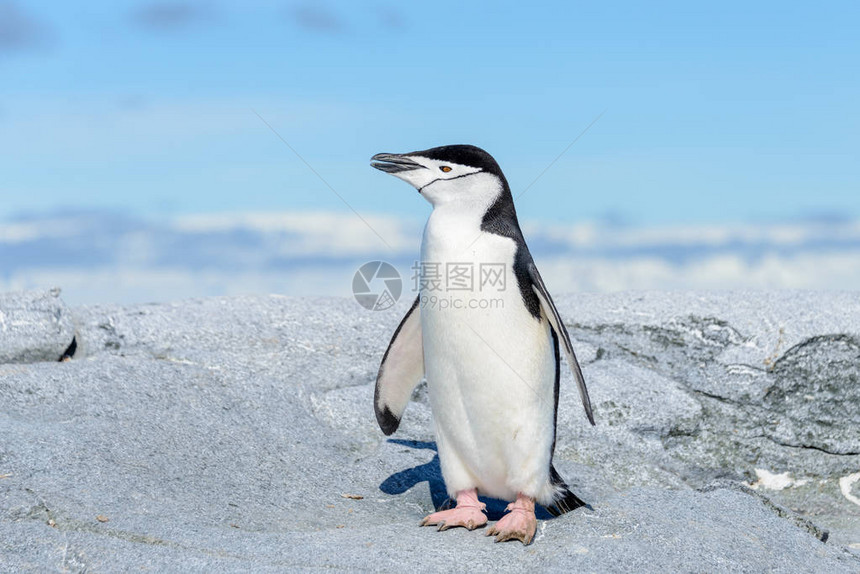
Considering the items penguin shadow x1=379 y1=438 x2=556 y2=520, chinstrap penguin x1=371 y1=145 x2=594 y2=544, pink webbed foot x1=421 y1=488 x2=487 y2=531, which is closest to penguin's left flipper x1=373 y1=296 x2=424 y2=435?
chinstrap penguin x1=371 y1=145 x2=594 y2=544

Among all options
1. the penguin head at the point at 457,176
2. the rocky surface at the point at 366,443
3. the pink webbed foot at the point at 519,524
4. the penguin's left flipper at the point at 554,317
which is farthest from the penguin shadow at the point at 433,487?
the penguin head at the point at 457,176

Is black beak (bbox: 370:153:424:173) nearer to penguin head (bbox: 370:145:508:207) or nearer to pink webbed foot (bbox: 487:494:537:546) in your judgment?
penguin head (bbox: 370:145:508:207)

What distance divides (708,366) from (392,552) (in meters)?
3.51

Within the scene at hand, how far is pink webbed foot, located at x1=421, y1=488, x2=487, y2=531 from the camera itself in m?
3.62

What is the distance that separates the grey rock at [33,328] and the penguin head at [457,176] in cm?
362

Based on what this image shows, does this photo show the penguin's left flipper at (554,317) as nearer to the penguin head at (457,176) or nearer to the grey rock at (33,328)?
the penguin head at (457,176)

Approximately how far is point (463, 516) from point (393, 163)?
1.55 meters

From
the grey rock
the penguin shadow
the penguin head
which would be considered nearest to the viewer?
the penguin head

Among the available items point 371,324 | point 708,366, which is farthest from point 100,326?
point 708,366

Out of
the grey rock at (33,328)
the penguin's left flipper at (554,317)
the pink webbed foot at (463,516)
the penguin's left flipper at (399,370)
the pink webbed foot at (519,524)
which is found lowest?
the grey rock at (33,328)

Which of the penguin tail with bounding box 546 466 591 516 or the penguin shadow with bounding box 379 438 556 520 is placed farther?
the penguin shadow with bounding box 379 438 556 520

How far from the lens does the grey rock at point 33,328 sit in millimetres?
5887

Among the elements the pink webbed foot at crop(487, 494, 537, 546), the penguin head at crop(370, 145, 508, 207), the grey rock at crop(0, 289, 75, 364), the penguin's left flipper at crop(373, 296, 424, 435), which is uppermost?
the penguin head at crop(370, 145, 508, 207)

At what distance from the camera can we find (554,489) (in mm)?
3828
